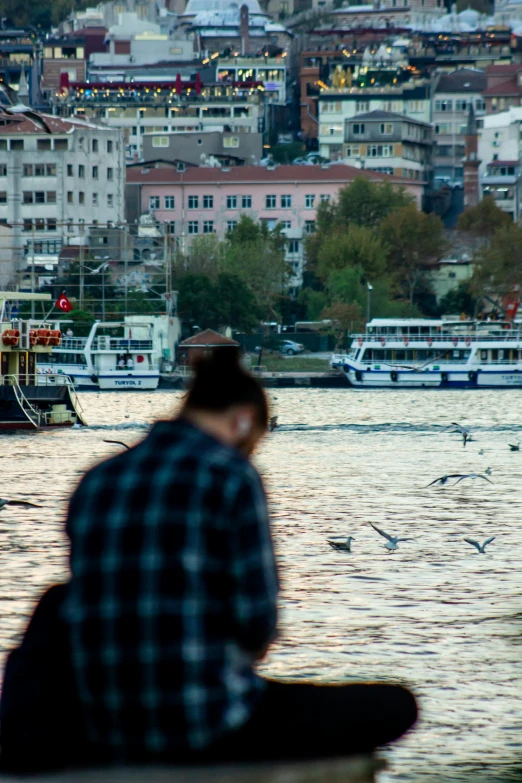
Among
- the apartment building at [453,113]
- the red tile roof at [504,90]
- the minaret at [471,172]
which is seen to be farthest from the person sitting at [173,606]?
the red tile roof at [504,90]

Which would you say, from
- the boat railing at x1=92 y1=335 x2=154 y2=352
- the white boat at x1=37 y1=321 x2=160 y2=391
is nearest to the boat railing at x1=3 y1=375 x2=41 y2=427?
the boat railing at x1=92 y1=335 x2=154 y2=352

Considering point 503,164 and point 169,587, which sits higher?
point 503,164

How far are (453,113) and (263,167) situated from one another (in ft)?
122

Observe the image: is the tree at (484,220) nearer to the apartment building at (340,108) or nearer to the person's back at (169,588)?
the apartment building at (340,108)

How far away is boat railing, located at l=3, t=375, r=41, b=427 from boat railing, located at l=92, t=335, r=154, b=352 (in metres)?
34.6

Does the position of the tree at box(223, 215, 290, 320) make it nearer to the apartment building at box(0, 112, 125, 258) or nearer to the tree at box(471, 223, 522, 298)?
the apartment building at box(0, 112, 125, 258)

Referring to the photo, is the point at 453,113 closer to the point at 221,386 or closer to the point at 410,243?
the point at 410,243

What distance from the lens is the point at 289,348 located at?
102m

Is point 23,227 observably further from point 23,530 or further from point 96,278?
point 23,530

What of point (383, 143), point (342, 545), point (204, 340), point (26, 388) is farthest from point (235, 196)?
point (342, 545)

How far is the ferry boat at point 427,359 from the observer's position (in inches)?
3583

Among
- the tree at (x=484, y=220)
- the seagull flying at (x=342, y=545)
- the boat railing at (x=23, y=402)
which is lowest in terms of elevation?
the boat railing at (x=23, y=402)

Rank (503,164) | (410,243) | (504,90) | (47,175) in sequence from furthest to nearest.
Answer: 1. (504,90)
2. (503,164)
3. (410,243)
4. (47,175)

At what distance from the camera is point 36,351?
50.7 metres
